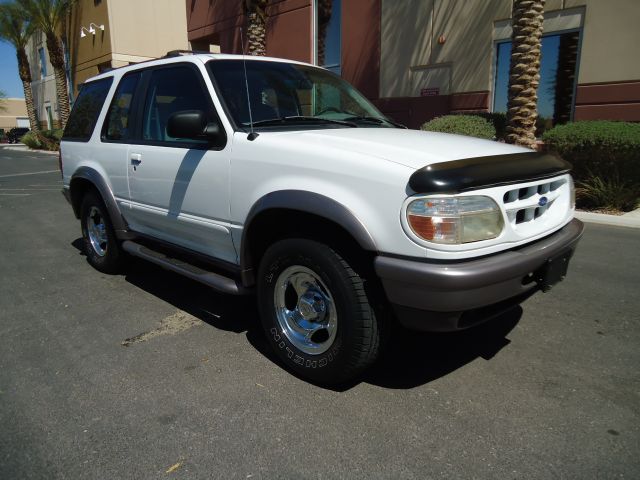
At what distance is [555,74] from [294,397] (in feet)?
34.2

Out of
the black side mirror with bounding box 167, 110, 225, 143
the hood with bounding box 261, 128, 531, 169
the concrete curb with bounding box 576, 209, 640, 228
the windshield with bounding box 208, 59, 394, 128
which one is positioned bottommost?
the concrete curb with bounding box 576, 209, 640, 228

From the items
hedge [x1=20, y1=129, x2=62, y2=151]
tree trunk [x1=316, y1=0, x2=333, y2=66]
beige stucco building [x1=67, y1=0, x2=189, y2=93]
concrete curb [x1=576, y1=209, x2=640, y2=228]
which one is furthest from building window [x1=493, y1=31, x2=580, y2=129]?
hedge [x1=20, y1=129, x2=62, y2=151]

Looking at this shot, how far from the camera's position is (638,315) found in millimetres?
3832

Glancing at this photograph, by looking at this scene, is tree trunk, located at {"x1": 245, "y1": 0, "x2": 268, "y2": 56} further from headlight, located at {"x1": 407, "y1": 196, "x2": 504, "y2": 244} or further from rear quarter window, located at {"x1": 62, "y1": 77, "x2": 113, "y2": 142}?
headlight, located at {"x1": 407, "y1": 196, "x2": 504, "y2": 244}

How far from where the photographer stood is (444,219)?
7.60ft

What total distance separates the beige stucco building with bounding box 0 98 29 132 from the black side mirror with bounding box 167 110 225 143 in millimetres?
81232

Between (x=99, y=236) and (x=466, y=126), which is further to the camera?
(x=466, y=126)

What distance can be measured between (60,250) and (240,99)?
4022mm

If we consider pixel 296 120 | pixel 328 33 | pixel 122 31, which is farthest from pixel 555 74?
pixel 122 31

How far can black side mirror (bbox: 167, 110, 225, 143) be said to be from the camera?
3041mm

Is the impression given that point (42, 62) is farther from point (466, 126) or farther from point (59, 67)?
point (466, 126)

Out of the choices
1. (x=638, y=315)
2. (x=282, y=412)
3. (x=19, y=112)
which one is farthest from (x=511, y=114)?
(x=19, y=112)

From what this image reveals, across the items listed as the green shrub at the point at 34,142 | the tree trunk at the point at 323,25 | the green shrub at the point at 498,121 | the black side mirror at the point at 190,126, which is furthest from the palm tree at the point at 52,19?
the black side mirror at the point at 190,126

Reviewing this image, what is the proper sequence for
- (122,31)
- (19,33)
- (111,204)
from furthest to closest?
(19,33) < (122,31) < (111,204)
